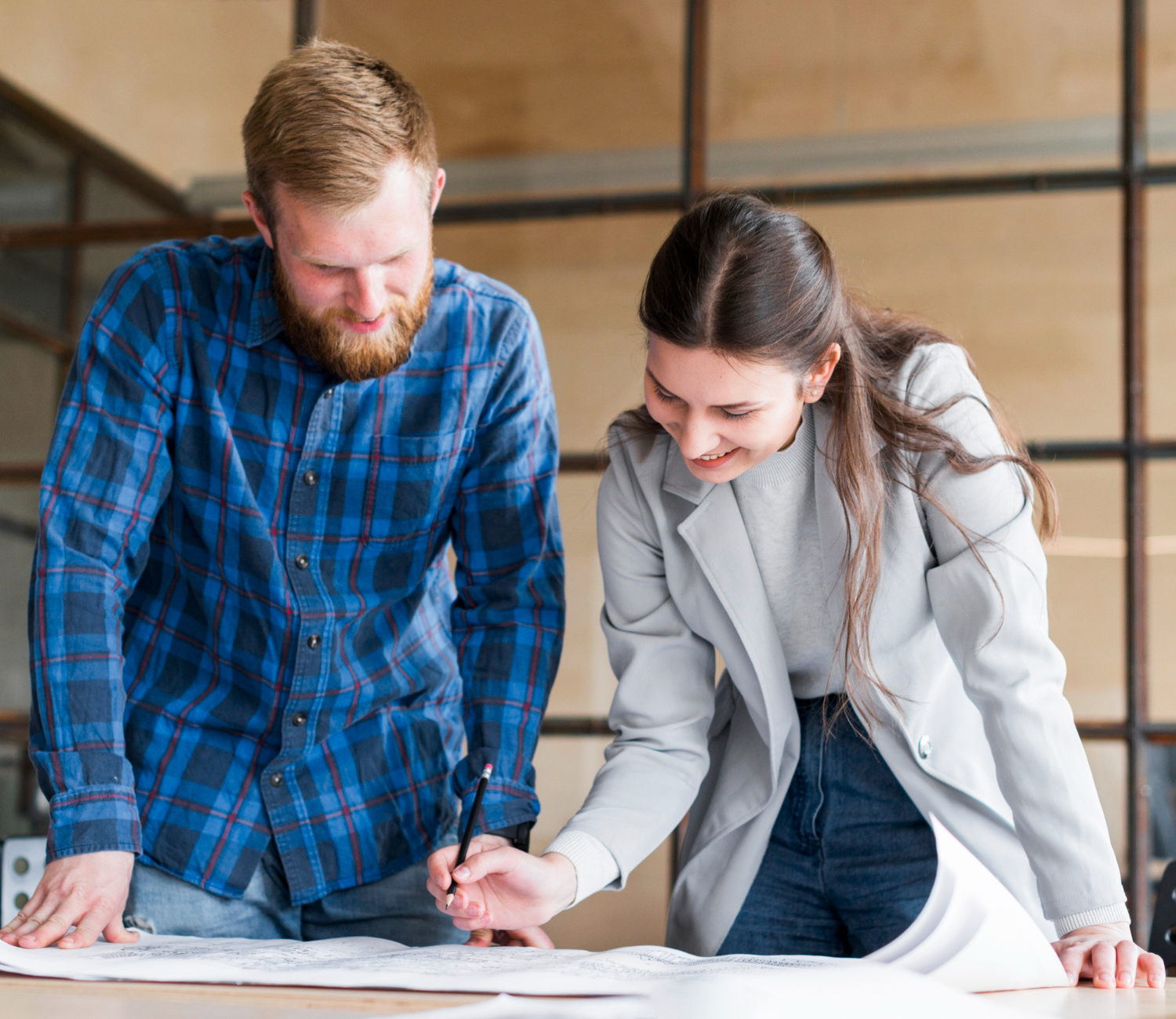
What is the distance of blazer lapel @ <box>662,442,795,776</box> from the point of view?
48.3 inches

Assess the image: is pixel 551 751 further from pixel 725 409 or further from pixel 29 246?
pixel 29 246

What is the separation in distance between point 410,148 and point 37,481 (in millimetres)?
2314

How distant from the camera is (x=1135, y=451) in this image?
2.42m

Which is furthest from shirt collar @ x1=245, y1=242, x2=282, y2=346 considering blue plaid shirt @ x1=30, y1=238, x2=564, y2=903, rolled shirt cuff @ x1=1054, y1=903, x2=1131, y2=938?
rolled shirt cuff @ x1=1054, y1=903, x2=1131, y2=938

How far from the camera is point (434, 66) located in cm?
295

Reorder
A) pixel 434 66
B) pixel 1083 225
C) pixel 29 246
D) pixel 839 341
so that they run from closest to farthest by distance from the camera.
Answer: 1. pixel 839 341
2. pixel 1083 225
3. pixel 434 66
4. pixel 29 246

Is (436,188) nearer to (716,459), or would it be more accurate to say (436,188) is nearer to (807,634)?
(716,459)

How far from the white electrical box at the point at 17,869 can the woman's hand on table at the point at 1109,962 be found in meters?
1.15

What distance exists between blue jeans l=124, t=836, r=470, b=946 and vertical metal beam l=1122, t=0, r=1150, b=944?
1617 mm

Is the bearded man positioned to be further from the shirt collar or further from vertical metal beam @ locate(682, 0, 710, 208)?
vertical metal beam @ locate(682, 0, 710, 208)

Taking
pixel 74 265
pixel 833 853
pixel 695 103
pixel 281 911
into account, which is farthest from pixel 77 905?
pixel 74 265

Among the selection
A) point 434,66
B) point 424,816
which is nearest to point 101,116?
point 434,66

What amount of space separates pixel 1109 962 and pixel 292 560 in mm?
887

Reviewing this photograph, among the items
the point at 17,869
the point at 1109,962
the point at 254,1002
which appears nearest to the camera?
the point at 254,1002
